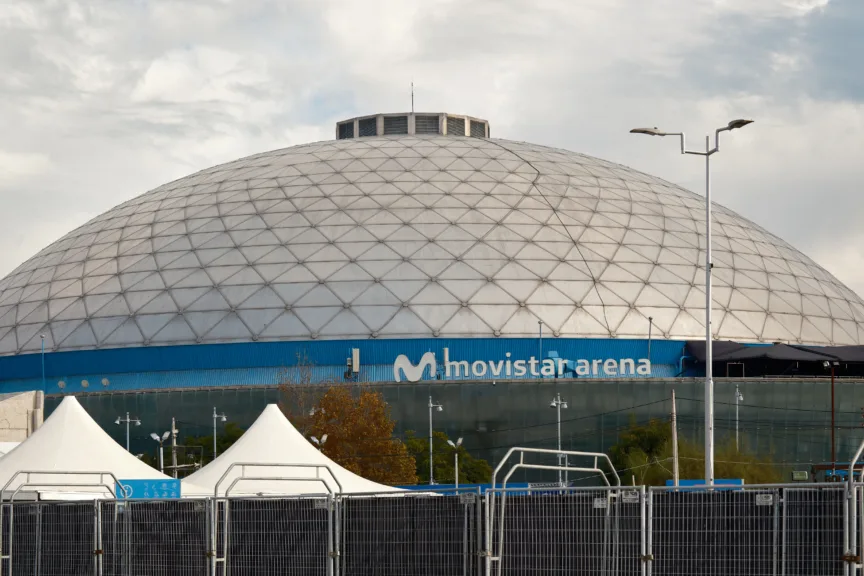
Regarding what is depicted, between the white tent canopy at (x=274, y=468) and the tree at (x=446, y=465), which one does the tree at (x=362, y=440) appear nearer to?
→ the tree at (x=446, y=465)

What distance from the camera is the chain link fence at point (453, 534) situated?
21797mm

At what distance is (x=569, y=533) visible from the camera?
2394 centimetres

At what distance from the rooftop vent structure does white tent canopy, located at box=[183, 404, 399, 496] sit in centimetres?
6539

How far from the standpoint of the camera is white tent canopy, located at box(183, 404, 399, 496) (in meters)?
41.5

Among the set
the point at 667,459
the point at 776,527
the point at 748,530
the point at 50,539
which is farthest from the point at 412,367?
the point at 776,527

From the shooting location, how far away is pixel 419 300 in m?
84.3

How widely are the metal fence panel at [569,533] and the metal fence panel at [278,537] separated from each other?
3.49 meters

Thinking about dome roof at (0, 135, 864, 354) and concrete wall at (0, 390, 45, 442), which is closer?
concrete wall at (0, 390, 45, 442)

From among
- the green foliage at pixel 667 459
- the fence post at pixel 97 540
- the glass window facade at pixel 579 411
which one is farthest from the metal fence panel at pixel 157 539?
the glass window facade at pixel 579 411

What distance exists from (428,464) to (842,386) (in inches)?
969

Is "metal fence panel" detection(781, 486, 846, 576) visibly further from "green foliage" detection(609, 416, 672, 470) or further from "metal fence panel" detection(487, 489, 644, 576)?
"green foliage" detection(609, 416, 672, 470)

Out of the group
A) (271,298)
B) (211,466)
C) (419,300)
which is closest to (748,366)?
(419,300)

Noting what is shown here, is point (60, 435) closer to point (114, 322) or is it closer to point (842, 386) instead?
point (114, 322)

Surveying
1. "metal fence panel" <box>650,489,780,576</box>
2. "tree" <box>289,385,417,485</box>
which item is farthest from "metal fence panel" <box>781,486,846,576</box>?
"tree" <box>289,385,417,485</box>
